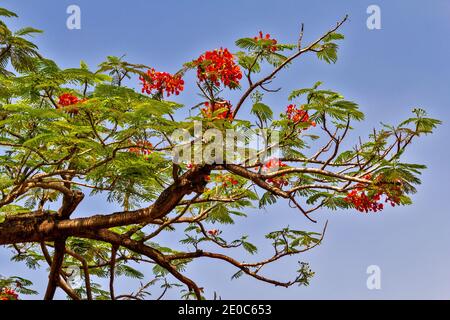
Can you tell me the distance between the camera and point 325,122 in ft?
21.1

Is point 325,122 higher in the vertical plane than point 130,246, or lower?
higher

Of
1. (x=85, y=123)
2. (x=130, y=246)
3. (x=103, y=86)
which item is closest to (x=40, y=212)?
(x=130, y=246)

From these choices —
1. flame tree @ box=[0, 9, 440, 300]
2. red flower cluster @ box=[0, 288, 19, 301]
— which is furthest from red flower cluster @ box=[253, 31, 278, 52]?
red flower cluster @ box=[0, 288, 19, 301]

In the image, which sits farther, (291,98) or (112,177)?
(112,177)

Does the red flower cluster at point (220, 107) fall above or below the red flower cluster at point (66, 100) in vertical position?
below

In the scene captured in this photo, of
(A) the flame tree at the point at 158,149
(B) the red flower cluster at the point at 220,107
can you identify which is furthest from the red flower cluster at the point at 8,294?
(B) the red flower cluster at the point at 220,107

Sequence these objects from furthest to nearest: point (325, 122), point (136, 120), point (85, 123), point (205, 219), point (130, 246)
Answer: point (205, 219) → point (130, 246) → point (85, 123) → point (325, 122) → point (136, 120)

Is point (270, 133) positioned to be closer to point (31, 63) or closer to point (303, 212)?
point (303, 212)

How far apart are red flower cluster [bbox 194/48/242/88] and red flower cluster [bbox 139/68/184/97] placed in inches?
22.1

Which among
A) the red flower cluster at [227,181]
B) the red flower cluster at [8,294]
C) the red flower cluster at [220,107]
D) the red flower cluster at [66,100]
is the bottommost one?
the red flower cluster at [8,294]

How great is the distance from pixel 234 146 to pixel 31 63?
255cm

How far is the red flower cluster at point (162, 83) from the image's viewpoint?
6902 millimetres

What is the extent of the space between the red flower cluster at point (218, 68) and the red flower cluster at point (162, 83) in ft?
1.84

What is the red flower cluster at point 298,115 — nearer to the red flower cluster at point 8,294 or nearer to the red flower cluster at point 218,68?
the red flower cluster at point 218,68
